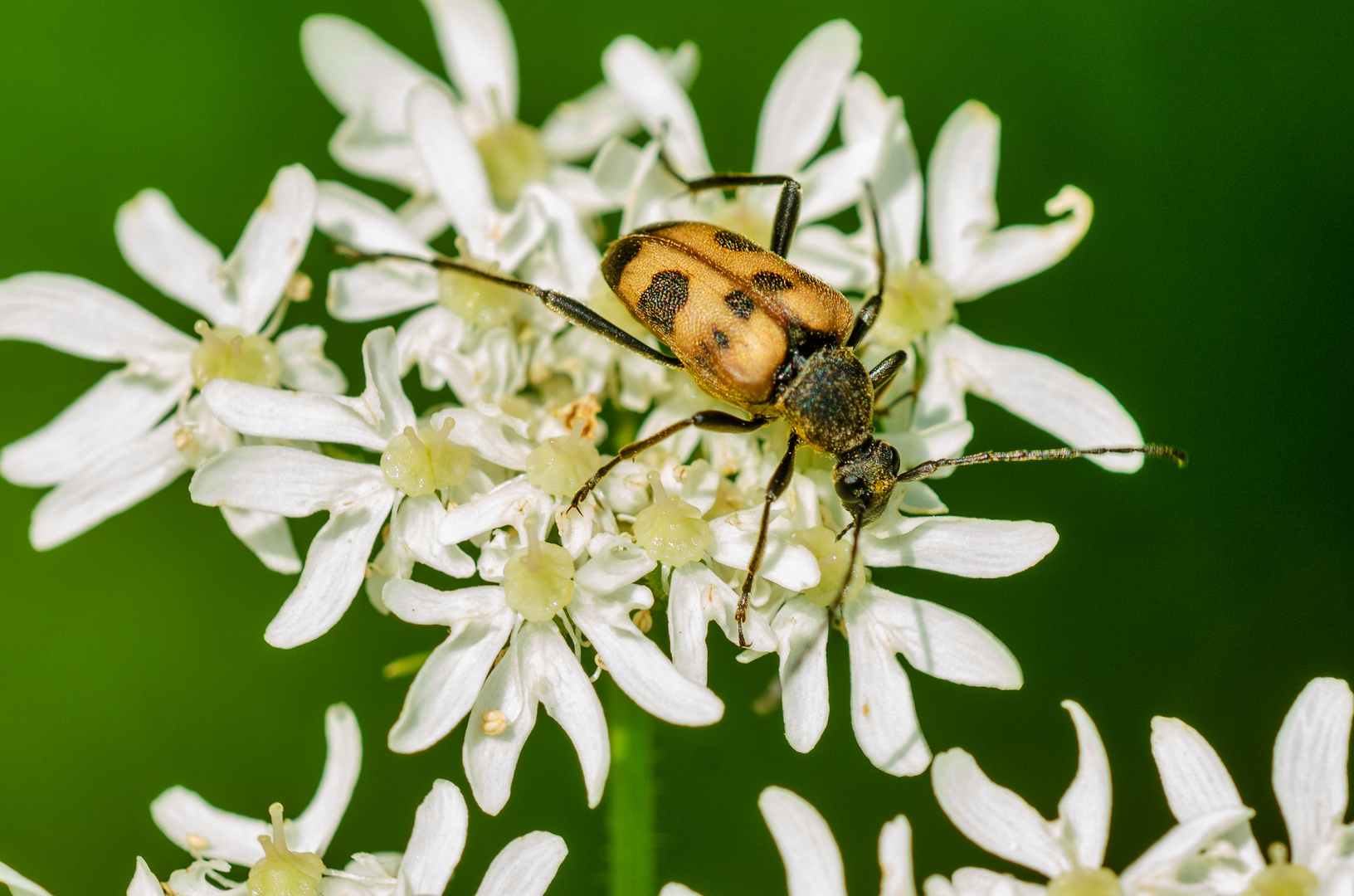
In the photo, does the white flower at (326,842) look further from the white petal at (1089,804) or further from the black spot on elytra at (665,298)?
the black spot on elytra at (665,298)

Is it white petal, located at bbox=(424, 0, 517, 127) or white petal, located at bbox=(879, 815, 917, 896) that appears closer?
white petal, located at bbox=(879, 815, 917, 896)

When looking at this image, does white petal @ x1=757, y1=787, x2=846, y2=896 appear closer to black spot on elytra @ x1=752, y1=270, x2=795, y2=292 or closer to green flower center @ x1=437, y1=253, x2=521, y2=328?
black spot on elytra @ x1=752, y1=270, x2=795, y2=292

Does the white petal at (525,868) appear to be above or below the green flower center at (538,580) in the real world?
below

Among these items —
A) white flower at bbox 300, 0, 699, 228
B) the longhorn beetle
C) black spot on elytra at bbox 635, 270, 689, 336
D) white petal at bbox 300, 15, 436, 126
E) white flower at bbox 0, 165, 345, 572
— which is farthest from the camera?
white petal at bbox 300, 15, 436, 126

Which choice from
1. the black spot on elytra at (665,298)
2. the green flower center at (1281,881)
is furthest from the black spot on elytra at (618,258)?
the green flower center at (1281,881)

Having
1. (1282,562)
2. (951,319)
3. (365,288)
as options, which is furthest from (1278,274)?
(365,288)

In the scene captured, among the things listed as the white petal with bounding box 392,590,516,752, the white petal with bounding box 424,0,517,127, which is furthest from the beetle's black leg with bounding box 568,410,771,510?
the white petal with bounding box 424,0,517,127

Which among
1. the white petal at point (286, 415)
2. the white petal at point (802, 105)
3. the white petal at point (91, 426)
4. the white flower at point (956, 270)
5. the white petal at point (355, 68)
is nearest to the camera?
the white petal at point (286, 415)
